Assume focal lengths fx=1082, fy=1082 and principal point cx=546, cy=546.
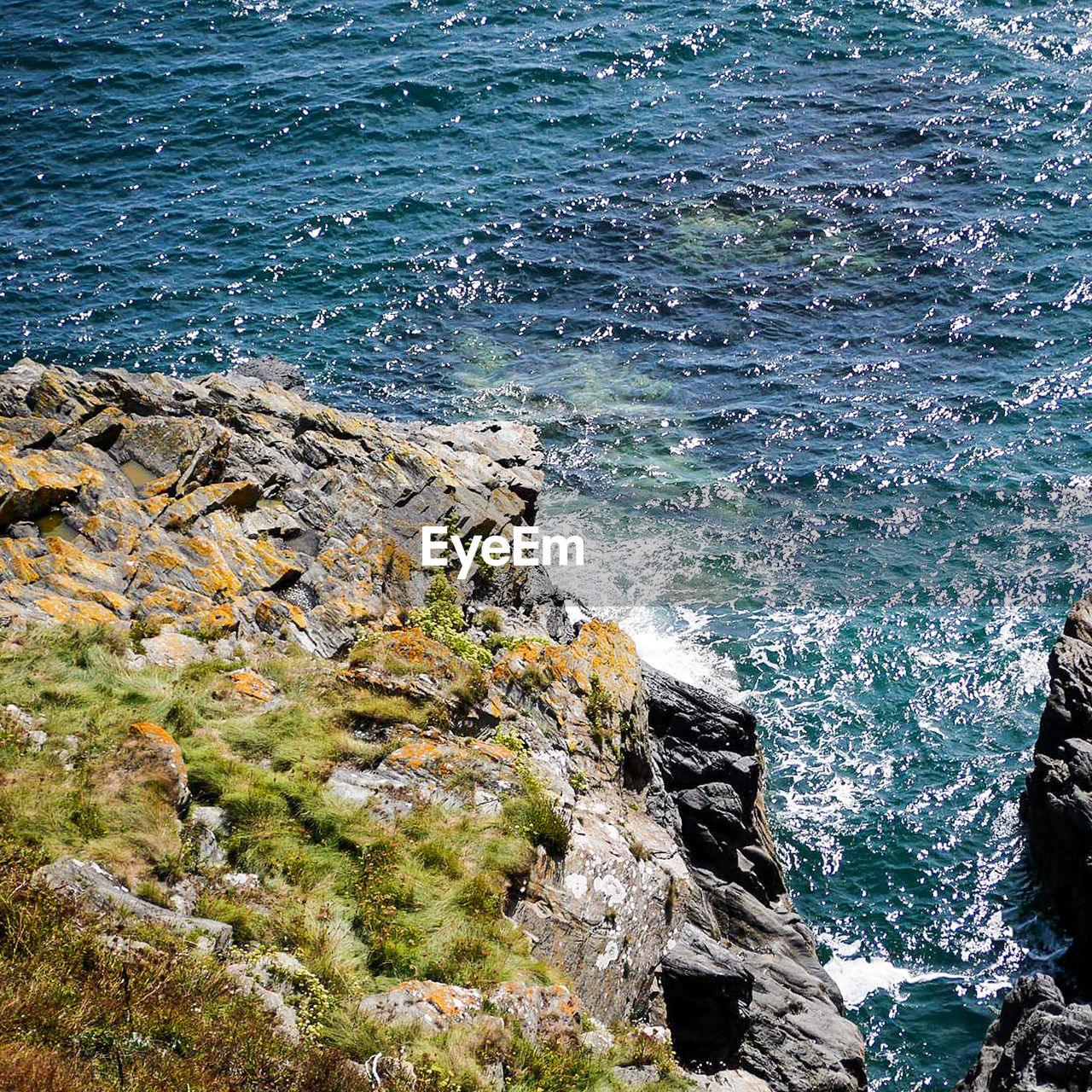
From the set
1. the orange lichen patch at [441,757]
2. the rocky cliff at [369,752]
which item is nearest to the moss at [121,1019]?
the rocky cliff at [369,752]

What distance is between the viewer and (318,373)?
55.7 meters

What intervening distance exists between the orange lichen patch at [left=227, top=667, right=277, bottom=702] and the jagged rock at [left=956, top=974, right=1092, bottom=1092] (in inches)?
751

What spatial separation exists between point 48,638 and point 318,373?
37244 mm

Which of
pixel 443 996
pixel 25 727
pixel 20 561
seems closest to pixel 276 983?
pixel 443 996

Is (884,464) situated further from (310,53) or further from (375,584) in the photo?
(310,53)

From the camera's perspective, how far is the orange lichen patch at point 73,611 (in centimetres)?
2178

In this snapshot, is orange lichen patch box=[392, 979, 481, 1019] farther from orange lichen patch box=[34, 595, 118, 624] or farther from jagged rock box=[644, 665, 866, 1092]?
orange lichen patch box=[34, 595, 118, 624]

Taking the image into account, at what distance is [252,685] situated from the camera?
67.7 feet

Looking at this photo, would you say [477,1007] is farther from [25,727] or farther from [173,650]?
[173,650]

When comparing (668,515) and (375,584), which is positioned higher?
(375,584)

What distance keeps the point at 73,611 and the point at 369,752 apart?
7.54 meters

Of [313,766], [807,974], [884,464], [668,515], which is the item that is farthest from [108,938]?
[884,464]

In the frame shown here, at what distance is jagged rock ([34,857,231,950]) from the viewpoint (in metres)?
13.7

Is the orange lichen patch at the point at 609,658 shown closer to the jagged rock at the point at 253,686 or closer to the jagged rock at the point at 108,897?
the jagged rock at the point at 253,686
